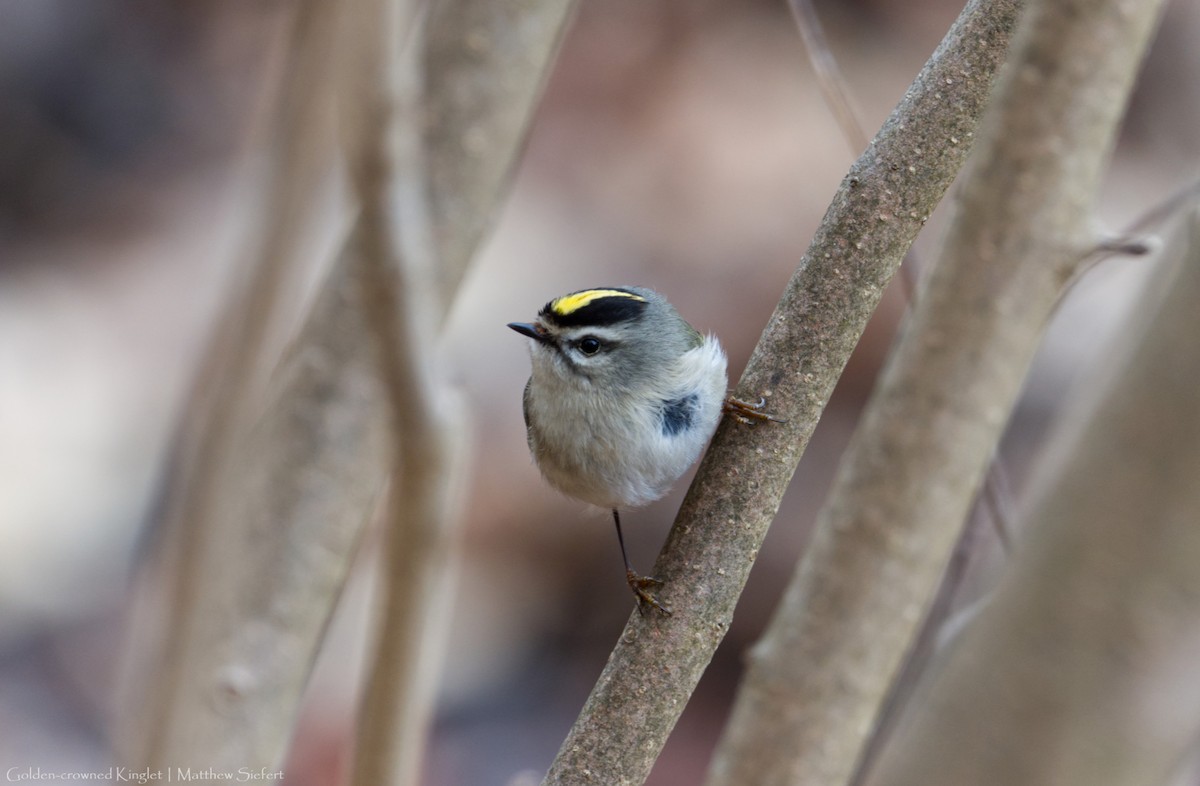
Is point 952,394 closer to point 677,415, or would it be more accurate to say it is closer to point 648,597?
point 648,597

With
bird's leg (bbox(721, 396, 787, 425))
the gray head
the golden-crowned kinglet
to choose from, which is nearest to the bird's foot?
bird's leg (bbox(721, 396, 787, 425))

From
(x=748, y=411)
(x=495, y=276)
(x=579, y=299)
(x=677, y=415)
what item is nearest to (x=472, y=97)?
(x=579, y=299)

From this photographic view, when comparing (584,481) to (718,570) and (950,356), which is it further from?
(950,356)

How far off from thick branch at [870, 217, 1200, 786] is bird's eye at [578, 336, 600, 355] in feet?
4.93

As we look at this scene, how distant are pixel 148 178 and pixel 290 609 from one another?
492 centimetres

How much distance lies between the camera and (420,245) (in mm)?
906

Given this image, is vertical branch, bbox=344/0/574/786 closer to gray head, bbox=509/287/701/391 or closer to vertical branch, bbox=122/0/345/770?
vertical branch, bbox=122/0/345/770

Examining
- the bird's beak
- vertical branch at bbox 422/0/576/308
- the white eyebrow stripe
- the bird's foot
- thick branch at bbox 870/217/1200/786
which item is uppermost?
vertical branch at bbox 422/0/576/308

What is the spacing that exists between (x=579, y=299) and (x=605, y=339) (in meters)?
0.11

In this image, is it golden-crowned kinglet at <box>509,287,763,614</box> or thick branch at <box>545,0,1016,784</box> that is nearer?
thick branch at <box>545,0,1016,784</box>

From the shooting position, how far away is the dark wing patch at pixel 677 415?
8.32ft

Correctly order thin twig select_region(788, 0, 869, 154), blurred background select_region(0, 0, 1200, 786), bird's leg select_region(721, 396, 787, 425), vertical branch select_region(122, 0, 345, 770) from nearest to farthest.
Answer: vertical branch select_region(122, 0, 345, 770), bird's leg select_region(721, 396, 787, 425), thin twig select_region(788, 0, 869, 154), blurred background select_region(0, 0, 1200, 786)

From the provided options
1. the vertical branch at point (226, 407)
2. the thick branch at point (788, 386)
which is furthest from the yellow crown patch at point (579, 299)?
the vertical branch at point (226, 407)

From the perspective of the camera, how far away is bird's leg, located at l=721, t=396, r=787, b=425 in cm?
194
